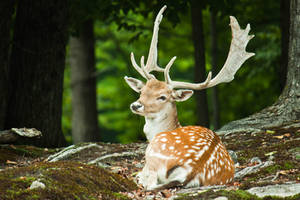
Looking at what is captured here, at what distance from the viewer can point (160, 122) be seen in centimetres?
693

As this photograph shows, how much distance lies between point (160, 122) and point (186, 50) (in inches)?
496

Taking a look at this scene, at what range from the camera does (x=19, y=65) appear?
10297 millimetres

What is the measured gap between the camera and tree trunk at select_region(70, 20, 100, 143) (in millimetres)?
15328

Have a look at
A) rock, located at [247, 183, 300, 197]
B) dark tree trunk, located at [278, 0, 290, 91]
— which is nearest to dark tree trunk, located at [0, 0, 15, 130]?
dark tree trunk, located at [278, 0, 290, 91]

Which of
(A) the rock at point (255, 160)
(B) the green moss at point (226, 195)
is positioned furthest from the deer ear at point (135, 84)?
(B) the green moss at point (226, 195)

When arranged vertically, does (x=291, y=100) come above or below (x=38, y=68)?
below

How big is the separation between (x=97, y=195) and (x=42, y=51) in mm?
5896

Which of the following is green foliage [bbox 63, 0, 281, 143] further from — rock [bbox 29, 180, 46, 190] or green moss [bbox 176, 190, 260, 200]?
rock [bbox 29, 180, 46, 190]

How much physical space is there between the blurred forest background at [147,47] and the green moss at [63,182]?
4.96 meters

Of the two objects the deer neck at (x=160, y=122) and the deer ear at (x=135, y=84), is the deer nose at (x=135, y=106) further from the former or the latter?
the deer ear at (x=135, y=84)

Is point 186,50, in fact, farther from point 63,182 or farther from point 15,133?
point 63,182

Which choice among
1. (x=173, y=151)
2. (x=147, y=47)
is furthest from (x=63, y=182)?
(x=147, y=47)

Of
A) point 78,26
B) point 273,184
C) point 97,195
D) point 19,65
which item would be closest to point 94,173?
point 97,195

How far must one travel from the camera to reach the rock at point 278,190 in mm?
4719
